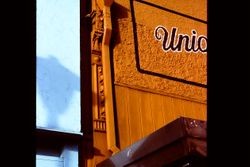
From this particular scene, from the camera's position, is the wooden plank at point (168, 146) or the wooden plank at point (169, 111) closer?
the wooden plank at point (168, 146)

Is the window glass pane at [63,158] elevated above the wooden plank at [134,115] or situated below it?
below

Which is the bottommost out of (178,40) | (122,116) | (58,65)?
(122,116)

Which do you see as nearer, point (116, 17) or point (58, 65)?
point (58, 65)

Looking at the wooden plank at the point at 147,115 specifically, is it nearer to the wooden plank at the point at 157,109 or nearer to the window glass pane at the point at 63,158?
the wooden plank at the point at 157,109

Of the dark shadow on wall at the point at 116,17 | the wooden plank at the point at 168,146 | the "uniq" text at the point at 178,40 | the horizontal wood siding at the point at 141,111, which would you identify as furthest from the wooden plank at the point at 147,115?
the wooden plank at the point at 168,146

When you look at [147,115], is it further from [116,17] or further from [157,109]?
[116,17]

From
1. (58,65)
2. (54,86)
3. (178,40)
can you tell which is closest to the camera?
(54,86)

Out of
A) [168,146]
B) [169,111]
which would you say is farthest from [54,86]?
[168,146]

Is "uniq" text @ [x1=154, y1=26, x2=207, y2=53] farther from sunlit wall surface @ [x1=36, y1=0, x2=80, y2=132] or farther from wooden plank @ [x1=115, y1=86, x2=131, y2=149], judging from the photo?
sunlit wall surface @ [x1=36, y1=0, x2=80, y2=132]

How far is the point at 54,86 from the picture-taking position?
16.9ft

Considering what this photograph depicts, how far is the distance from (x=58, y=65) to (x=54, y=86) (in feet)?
0.80

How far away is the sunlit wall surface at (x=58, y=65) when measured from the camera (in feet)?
16.6

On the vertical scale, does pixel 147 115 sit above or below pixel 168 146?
above
